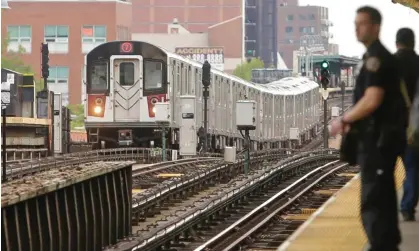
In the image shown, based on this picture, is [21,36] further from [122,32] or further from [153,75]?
[153,75]

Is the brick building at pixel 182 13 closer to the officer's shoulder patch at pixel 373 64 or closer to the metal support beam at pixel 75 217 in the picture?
the metal support beam at pixel 75 217

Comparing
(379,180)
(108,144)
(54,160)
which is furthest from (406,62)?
(108,144)

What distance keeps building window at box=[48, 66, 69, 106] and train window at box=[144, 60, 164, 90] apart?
72.6 meters

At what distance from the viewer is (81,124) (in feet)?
348

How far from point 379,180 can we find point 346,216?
7.80 metres

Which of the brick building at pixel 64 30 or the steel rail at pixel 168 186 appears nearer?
the steel rail at pixel 168 186

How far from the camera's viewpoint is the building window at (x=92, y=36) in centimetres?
10994

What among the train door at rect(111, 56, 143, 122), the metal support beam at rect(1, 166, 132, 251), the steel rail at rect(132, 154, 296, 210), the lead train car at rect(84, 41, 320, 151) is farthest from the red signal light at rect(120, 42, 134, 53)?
the metal support beam at rect(1, 166, 132, 251)

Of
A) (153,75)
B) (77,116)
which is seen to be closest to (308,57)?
(77,116)

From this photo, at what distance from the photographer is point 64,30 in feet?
368

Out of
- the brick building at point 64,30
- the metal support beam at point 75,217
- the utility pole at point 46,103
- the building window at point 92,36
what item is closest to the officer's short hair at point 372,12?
the metal support beam at point 75,217

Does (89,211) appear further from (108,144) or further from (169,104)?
(108,144)

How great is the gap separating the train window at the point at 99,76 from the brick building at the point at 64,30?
6880cm

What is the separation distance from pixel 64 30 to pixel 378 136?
105m
